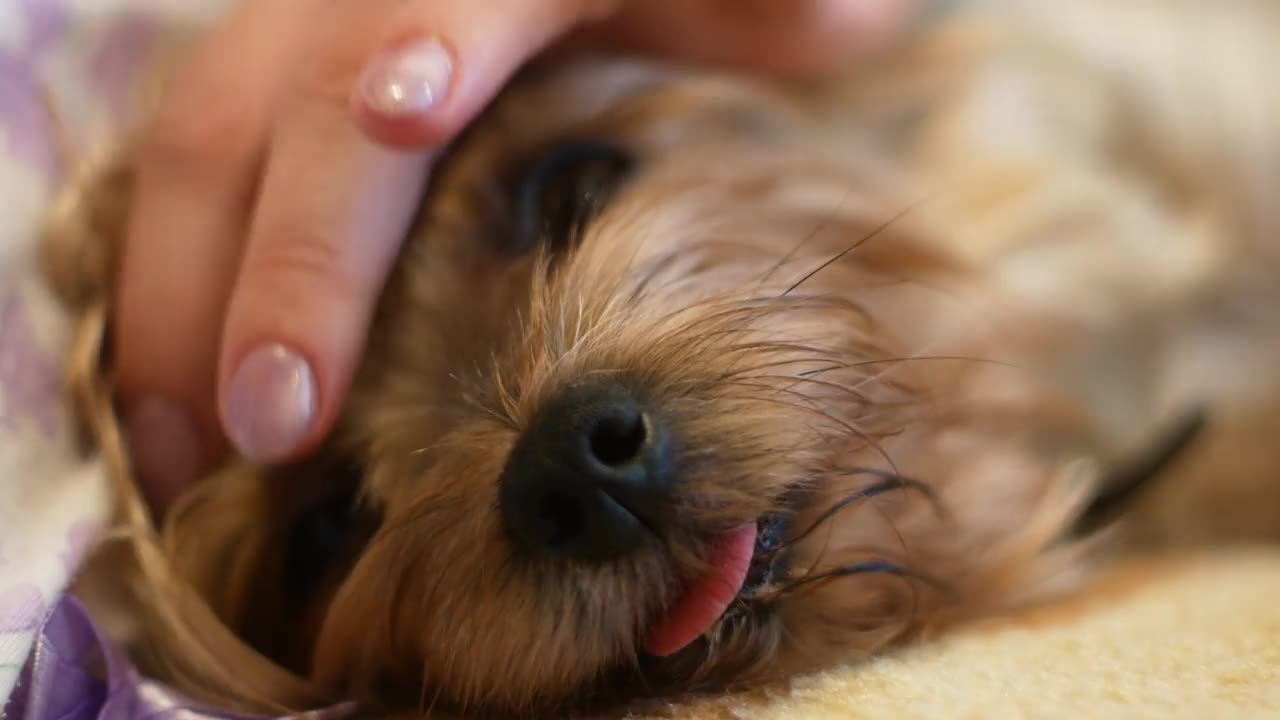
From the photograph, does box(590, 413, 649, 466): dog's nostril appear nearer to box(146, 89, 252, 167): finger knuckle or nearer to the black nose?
the black nose

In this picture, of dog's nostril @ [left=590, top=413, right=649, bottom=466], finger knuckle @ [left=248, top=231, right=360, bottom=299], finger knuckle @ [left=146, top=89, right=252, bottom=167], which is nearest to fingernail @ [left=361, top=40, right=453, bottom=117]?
finger knuckle @ [left=248, top=231, right=360, bottom=299]

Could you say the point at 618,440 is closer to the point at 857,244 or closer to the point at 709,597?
the point at 709,597

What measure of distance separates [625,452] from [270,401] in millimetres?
407

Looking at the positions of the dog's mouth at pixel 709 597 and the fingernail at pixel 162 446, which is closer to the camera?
the dog's mouth at pixel 709 597

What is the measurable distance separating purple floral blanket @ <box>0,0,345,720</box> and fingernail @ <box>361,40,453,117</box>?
0.49 m

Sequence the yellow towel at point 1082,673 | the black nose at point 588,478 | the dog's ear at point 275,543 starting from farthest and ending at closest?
the dog's ear at point 275,543, the black nose at point 588,478, the yellow towel at point 1082,673

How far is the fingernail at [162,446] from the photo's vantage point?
139cm

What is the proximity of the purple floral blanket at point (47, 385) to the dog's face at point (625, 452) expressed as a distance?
0.18 m

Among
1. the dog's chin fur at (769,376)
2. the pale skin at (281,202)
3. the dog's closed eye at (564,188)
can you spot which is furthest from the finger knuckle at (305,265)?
the dog's closed eye at (564,188)

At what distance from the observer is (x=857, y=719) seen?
984mm

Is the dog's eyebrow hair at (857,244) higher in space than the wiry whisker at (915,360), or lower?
higher

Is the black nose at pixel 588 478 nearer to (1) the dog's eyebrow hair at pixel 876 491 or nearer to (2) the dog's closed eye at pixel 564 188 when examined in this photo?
(1) the dog's eyebrow hair at pixel 876 491

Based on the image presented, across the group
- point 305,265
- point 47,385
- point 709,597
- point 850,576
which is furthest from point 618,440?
point 47,385

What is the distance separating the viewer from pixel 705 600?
113 cm
